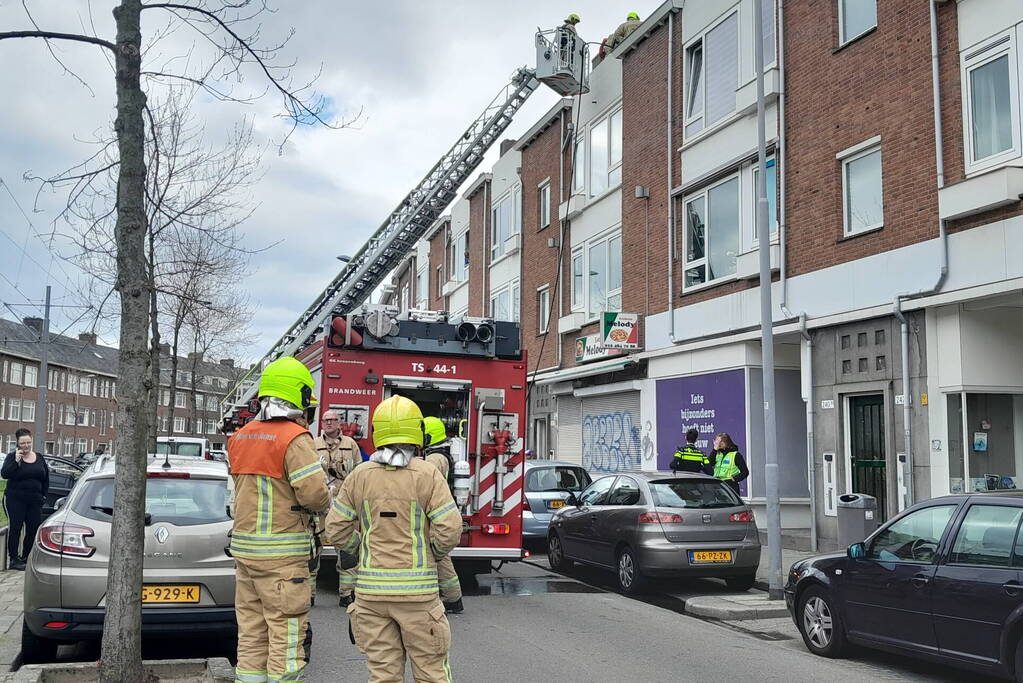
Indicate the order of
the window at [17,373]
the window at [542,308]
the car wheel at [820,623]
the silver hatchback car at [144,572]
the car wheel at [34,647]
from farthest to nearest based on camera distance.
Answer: the window at [17,373] < the window at [542,308] < the car wheel at [820,623] < the car wheel at [34,647] < the silver hatchback car at [144,572]

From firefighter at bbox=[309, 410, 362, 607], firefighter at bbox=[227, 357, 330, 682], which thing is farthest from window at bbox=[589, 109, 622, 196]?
firefighter at bbox=[227, 357, 330, 682]

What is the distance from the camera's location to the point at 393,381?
35.6 ft

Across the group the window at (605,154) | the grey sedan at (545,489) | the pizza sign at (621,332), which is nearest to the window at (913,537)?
the grey sedan at (545,489)

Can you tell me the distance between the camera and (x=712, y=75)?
1752cm

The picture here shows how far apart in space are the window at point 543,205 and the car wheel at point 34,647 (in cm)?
1986

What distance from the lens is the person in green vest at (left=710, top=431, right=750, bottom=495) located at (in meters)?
13.6

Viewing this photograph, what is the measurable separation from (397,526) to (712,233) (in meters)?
13.8

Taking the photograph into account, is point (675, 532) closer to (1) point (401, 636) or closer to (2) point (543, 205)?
(1) point (401, 636)

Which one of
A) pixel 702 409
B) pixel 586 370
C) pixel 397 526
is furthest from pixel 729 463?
pixel 397 526

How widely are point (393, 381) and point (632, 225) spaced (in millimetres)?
10473

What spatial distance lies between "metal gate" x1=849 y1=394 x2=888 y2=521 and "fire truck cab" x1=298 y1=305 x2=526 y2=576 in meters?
5.35

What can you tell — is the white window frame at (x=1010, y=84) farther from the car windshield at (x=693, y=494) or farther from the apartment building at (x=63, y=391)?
the apartment building at (x=63, y=391)

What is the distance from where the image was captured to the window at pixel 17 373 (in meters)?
65.9

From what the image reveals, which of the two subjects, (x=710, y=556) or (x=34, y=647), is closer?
(x=34, y=647)
